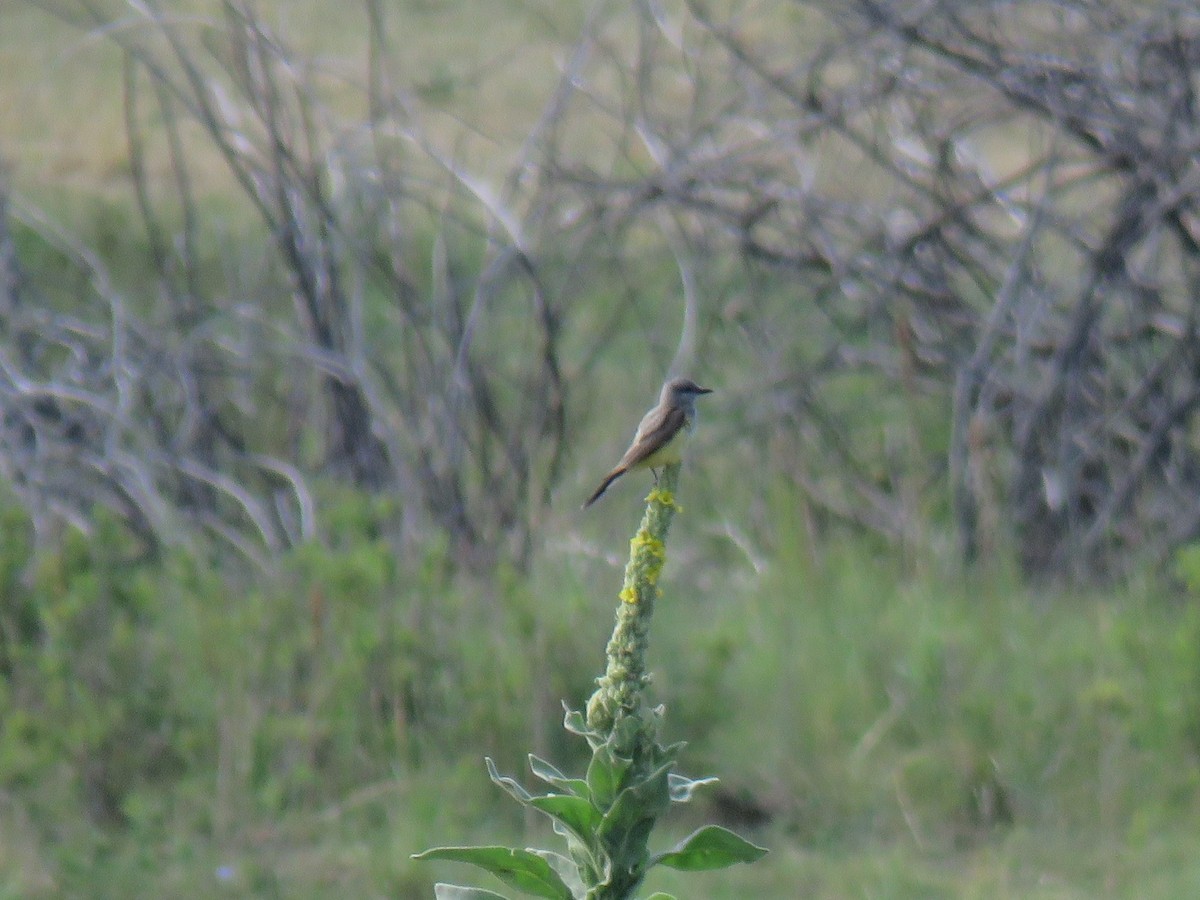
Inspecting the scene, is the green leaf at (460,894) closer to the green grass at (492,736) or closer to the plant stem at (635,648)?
the plant stem at (635,648)

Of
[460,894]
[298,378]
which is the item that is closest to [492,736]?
[298,378]

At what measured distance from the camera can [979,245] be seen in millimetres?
6707

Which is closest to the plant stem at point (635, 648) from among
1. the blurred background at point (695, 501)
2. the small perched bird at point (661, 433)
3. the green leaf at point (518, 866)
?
the green leaf at point (518, 866)

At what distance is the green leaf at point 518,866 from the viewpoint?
1.17 m

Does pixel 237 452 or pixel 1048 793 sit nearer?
pixel 1048 793

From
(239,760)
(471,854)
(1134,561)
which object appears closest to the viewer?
(471,854)

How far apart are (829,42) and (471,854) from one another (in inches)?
215

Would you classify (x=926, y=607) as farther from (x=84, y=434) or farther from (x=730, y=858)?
(x=730, y=858)

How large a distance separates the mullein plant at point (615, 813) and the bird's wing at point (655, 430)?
484 millimetres

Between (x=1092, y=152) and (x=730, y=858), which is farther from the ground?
(x=1092, y=152)

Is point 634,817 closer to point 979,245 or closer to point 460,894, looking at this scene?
point 460,894

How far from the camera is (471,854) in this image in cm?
118

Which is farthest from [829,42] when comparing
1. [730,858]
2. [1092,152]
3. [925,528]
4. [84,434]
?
[730,858]

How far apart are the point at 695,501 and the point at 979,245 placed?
1.65 meters
